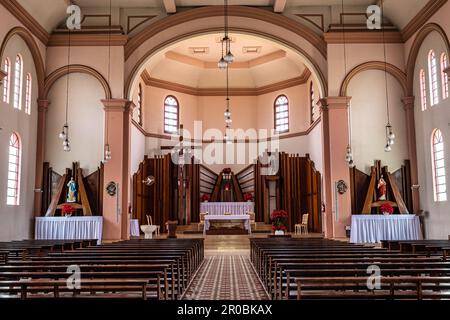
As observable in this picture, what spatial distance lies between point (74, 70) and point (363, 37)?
1086 cm

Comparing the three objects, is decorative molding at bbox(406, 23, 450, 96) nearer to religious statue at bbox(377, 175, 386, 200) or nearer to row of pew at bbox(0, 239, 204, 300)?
religious statue at bbox(377, 175, 386, 200)

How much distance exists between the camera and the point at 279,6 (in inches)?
669

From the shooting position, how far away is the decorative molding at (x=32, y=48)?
13836mm

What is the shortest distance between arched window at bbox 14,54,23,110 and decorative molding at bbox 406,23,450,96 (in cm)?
1353

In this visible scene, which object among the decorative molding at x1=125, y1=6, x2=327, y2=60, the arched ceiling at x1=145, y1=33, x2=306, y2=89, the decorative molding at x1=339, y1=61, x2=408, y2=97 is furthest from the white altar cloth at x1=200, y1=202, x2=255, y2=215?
the decorative molding at x1=125, y1=6, x2=327, y2=60

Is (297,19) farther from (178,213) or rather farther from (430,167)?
(178,213)

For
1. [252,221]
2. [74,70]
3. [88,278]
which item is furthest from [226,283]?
[252,221]

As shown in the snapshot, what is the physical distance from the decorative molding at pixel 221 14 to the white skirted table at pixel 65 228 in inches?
249

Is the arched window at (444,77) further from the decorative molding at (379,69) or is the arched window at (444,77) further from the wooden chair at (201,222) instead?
the wooden chair at (201,222)

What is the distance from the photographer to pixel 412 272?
4.96 m

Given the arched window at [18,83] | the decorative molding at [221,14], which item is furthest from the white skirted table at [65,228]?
the decorative molding at [221,14]

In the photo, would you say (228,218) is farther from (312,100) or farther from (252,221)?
(312,100)
